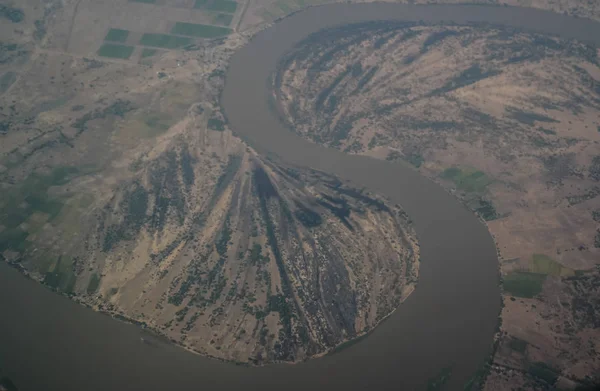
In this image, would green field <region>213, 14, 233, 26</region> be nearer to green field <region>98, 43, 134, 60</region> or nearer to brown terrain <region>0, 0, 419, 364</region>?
green field <region>98, 43, 134, 60</region>

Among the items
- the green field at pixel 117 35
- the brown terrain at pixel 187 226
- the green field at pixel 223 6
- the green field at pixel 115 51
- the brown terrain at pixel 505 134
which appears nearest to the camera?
the brown terrain at pixel 505 134

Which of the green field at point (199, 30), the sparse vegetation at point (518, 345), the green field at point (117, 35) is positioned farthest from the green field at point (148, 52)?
the sparse vegetation at point (518, 345)

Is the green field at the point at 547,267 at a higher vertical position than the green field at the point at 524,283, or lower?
higher

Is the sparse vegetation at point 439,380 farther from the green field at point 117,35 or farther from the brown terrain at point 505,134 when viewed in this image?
the green field at point 117,35

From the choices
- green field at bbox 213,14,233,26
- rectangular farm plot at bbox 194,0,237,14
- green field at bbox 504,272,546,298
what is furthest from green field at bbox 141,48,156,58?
green field at bbox 504,272,546,298

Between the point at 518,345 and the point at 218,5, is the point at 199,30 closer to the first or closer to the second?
the point at 218,5

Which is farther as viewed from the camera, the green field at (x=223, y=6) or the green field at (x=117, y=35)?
the green field at (x=223, y=6)
